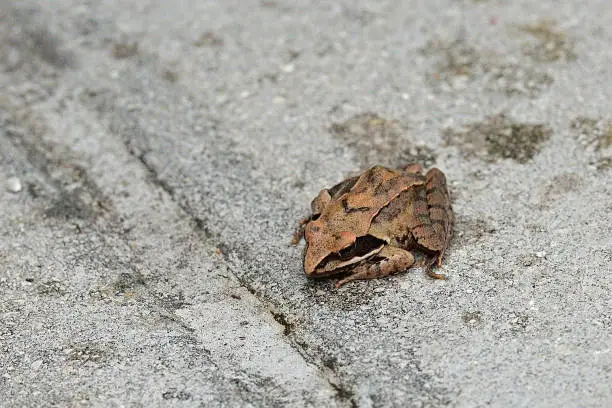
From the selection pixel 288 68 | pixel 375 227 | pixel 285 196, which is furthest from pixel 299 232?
pixel 288 68

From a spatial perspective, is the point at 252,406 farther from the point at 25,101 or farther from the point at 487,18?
the point at 487,18

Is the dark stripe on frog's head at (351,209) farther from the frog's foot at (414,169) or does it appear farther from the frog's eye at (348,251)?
the frog's foot at (414,169)

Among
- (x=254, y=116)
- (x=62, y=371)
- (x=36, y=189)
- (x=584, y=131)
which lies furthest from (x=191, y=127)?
(x=584, y=131)

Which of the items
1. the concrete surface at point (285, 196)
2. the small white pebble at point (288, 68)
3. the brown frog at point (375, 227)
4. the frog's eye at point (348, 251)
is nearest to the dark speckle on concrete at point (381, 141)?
the concrete surface at point (285, 196)

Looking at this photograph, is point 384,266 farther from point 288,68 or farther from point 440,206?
point 288,68

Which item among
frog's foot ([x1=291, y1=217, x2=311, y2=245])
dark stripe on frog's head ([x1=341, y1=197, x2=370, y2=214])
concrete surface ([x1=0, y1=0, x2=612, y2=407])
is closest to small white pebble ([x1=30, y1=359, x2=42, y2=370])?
concrete surface ([x1=0, y1=0, x2=612, y2=407])

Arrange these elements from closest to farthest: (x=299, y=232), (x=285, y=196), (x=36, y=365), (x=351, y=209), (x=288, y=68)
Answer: (x=36, y=365)
(x=351, y=209)
(x=299, y=232)
(x=285, y=196)
(x=288, y=68)
